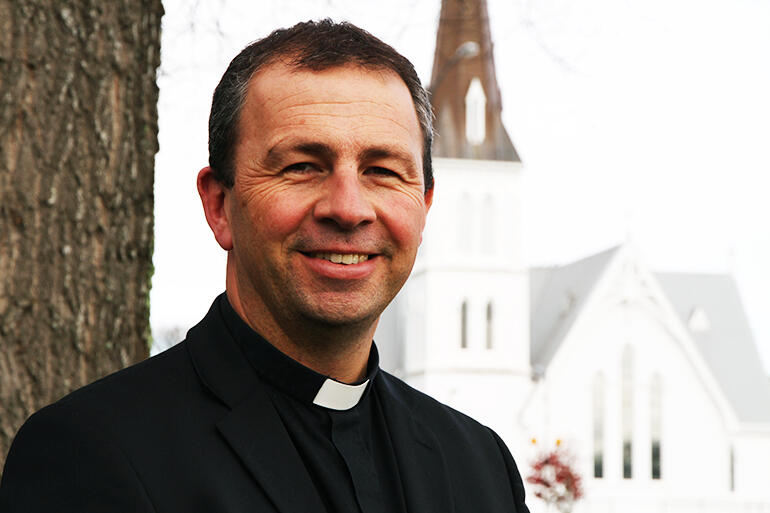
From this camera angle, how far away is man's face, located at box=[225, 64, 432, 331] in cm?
215

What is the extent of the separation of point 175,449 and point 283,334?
1.01 feet

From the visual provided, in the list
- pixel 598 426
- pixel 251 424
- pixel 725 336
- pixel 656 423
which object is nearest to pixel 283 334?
pixel 251 424

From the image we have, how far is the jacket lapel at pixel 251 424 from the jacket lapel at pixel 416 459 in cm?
26

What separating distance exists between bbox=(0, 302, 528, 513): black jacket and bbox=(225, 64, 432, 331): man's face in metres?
0.17

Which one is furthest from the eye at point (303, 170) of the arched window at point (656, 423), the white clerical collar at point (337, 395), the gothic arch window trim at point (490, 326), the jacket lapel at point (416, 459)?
the arched window at point (656, 423)

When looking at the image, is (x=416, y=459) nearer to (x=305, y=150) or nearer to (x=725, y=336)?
(x=305, y=150)

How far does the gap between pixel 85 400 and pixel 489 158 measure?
48038 mm

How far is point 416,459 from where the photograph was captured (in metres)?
2.40

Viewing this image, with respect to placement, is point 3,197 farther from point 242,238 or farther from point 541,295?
point 541,295

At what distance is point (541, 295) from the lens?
178 ft

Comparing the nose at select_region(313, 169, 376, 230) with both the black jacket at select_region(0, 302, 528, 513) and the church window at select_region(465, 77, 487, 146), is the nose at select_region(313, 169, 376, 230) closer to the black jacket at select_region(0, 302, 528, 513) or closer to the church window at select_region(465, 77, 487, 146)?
the black jacket at select_region(0, 302, 528, 513)

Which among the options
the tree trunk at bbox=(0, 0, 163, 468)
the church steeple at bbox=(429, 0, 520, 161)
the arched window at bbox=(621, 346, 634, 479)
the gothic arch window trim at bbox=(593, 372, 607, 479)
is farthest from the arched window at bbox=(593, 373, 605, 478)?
the tree trunk at bbox=(0, 0, 163, 468)

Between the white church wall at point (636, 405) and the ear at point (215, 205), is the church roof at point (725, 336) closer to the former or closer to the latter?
the white church wall at point (636, 405)

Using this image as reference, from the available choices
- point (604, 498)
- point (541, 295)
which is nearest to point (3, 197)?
point (604, 498)
